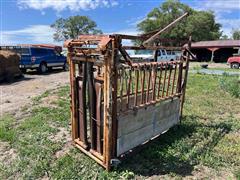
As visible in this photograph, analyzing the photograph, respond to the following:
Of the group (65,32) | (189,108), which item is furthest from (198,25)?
(189,108)

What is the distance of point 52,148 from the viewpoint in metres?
4.04

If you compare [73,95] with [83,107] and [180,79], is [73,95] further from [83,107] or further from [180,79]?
[180,79]

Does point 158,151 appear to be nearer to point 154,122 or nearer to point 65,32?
point 154,122

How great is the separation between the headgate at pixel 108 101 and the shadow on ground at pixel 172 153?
0.19 m

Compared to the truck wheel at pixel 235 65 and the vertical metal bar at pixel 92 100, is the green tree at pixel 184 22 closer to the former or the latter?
the truck wheel at pixel 235 65

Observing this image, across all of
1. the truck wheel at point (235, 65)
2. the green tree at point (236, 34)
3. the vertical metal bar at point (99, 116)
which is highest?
the green tree at point (236, 34)

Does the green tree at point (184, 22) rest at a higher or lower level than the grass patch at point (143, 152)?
higher

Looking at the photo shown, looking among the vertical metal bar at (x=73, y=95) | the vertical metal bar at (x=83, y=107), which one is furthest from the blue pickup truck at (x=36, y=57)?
the vertical metal bar at (x=83, y=107)

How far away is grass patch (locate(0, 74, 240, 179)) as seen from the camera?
131 inches

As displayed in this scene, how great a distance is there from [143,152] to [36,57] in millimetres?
12751

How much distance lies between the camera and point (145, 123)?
3891mm

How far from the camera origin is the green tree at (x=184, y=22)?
42219mm

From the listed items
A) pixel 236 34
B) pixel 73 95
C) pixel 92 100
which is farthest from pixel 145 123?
pixel 236 34

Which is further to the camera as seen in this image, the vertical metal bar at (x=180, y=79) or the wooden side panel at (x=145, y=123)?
the vertical metal bar at (x=180, y=79)
